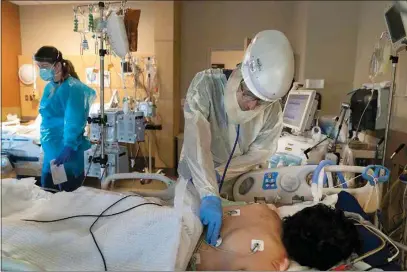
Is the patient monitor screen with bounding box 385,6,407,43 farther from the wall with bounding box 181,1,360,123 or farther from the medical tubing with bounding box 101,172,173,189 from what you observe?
the wall with bounding box 181,1,360,123

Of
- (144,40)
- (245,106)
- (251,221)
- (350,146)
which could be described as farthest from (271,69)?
(144,40)

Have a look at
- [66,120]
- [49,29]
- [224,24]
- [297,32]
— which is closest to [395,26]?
[66,120]

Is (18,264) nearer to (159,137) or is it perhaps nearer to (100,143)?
(100,143)

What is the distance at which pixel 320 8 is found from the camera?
10.3ft

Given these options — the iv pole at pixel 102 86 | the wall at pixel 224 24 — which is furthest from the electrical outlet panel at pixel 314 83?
the iv pole at pixel 102 86

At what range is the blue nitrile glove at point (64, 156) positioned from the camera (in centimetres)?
159

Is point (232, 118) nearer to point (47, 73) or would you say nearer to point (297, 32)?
point (47, 73)

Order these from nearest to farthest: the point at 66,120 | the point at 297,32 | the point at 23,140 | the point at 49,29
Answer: the point at 66,120
the point at 49,29
the point at 23,140
the point at 297,32

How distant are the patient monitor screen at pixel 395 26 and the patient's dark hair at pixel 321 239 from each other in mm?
646

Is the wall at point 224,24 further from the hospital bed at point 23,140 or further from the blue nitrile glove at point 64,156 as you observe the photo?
the blue nitrile glove at point 64,156

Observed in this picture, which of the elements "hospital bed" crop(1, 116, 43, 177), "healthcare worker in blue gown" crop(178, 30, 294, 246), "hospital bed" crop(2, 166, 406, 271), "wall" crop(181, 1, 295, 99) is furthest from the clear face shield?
"wall" crop(181, 1, 295, 99)

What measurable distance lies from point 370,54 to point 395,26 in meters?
1.97

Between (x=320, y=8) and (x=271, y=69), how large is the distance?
9.13 feet

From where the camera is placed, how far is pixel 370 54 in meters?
2.71
